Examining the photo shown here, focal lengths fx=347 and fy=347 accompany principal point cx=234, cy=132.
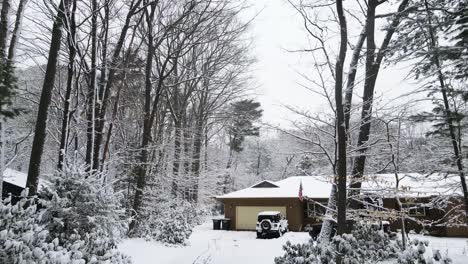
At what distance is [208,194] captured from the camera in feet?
87.1

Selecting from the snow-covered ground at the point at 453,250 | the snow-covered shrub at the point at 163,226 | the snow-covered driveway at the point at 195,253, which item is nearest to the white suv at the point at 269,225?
the snow-covered driveway at the point at 195,253

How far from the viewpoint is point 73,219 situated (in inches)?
Answer: 238

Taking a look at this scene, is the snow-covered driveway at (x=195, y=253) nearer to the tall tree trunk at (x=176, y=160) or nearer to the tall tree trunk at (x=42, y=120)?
the tall tree trunk at (x=42, y=120)

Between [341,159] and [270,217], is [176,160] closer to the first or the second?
[270,217]

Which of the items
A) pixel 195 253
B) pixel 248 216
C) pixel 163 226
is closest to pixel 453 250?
pixel 195 253

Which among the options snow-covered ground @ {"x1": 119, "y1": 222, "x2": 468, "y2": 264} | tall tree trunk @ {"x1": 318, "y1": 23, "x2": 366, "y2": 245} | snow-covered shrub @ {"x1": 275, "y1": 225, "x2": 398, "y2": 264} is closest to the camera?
snow-covered shrub @ {"x1": 275, "y1": 225, "x2": 398, "y2": 264}

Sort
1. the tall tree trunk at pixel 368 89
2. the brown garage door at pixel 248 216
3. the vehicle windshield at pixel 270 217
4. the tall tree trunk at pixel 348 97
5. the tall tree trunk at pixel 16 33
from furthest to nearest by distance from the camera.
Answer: the brown garage door at pixel 248 216
the vehicle windshield at pixel 270 217
the tall tree trunk at pixel 368 89
the tall tree trunk at pixel 348 97
the tall tree trunk at pixel 16 33

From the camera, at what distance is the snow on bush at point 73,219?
4.80 m

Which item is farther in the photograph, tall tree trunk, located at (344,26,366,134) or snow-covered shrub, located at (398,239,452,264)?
tall tree trunk, located at (344,26,366,134)

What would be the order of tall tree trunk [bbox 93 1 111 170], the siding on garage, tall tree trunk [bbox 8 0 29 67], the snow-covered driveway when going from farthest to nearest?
the siding on garage → tall tree trunk [bbox 93 1 111 170] → the snow-covered driveway → tall tree trunk [bbox 8 0 29 67]

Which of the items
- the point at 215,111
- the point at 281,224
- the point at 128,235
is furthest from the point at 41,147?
the point at 215,111

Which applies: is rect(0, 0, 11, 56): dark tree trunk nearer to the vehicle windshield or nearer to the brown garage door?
the vehicle windshield

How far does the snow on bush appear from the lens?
4805 mm

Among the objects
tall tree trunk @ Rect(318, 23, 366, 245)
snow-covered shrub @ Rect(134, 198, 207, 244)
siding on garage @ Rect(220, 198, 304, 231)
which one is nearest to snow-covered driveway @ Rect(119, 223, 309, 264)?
snow-covered shrub @ Rect(134, 198, 207, 244)
